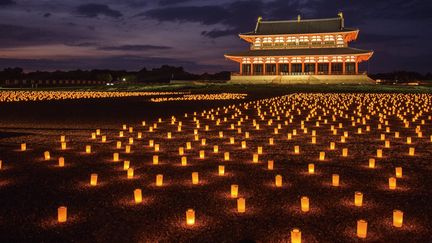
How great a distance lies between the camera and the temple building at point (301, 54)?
166 feet

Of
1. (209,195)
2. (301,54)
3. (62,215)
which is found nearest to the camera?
(62,215)

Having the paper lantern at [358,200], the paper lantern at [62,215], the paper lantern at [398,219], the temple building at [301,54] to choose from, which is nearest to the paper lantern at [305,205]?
the paper lantern at [358,200]

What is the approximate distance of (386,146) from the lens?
30.1 ft

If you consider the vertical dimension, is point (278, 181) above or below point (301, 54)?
below

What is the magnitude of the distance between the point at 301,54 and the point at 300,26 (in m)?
6.42

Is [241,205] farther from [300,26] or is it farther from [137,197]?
[300,26]

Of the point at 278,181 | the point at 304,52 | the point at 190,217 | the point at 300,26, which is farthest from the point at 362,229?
the point at 300,26

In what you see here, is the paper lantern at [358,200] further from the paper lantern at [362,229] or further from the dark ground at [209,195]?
the paper lantern at [362,229]

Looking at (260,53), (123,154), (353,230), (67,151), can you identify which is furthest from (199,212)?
(260,53)

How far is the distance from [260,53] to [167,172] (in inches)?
1939

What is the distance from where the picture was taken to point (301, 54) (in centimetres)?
5184

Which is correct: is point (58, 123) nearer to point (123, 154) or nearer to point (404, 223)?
point (123, 154)

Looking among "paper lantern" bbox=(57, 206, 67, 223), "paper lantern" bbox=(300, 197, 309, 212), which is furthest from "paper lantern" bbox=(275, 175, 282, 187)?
"paper lantern" bbox=(57, 206, 67, 223)

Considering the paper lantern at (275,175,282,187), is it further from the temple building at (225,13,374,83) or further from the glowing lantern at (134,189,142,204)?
the temple building at (225,13,374,83)
